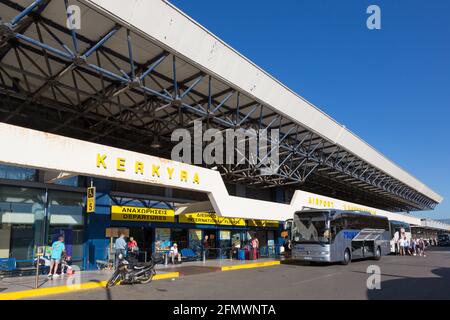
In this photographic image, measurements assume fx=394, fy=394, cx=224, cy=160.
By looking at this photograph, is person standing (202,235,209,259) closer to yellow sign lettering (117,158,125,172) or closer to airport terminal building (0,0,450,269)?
airport terminal building (0,0,450,269)

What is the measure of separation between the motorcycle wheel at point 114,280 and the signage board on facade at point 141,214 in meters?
7.40

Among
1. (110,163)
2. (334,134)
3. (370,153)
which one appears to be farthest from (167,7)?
(370,153)

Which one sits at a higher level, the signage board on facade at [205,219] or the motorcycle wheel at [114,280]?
the signage board on facade at [205,219]

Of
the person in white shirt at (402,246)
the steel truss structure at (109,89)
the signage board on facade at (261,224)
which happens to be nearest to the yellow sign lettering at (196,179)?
the steel truss structure at (109,89)

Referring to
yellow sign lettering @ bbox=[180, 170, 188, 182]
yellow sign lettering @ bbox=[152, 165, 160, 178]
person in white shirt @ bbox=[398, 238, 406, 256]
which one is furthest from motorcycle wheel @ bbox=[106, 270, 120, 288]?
person in white shirt @ bbox=[398, 238, 406, 256]

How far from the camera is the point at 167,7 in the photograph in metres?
14.5

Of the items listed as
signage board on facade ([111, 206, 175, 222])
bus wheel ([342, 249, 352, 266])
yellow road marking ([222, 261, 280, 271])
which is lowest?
yellow road marking ([222, 261, 280, 271])

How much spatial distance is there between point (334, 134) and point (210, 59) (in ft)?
48.5

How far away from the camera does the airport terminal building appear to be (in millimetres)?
13430

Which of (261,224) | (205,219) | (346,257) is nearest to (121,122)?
(205,219)

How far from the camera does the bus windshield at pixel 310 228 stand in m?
22.3

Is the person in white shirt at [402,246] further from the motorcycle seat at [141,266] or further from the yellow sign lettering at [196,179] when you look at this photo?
the motorcycle seat at [141,266]

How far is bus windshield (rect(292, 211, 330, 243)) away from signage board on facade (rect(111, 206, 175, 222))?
25.4 ft

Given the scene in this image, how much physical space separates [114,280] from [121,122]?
9631 mm
